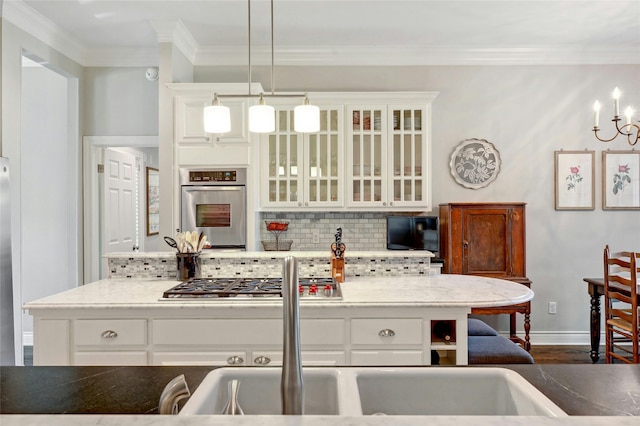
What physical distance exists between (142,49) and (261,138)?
1.52 m

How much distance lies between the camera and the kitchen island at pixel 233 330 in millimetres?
2201

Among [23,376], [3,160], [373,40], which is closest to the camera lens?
[23,376]

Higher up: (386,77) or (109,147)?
(386,77)

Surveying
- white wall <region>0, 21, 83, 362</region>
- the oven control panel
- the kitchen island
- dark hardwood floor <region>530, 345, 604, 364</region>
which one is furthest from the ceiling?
dark hardwood floor <region>530, 345, 604, 364</region>

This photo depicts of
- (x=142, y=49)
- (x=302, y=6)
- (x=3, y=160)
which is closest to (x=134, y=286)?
(x=3, y=160)

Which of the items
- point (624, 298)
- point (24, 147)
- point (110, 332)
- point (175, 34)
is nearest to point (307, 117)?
point (110, 332)

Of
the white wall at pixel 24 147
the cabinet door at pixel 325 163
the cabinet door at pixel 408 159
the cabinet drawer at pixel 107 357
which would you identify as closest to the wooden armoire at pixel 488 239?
the cabinet door at pixel 408 159

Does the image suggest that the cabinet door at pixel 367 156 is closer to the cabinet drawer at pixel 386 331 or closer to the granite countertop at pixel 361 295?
the granite countertop at pixel 361 295

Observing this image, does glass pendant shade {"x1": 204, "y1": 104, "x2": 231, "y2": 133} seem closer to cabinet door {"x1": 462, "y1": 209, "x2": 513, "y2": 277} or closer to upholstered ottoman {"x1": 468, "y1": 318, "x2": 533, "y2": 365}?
upholstered ottoman {"x1": 468, "y1": 318, "x2": 533, "y2": 365}

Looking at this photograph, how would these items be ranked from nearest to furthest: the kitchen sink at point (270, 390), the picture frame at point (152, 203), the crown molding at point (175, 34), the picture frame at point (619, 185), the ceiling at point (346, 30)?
1. the kitchen sink at point (270, 390)
2. the ceiling at point (346, 30)
3. the crown molding at point (175, 34)
4. the picture frame at point (619, 185)
5. the picture frame at point (152, 203)

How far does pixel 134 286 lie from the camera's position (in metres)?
2.65

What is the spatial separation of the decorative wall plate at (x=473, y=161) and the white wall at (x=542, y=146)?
0.20 feet

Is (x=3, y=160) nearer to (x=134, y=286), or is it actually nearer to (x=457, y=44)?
(x=134, y=286)

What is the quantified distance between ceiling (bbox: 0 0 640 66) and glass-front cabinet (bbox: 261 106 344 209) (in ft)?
2.35
